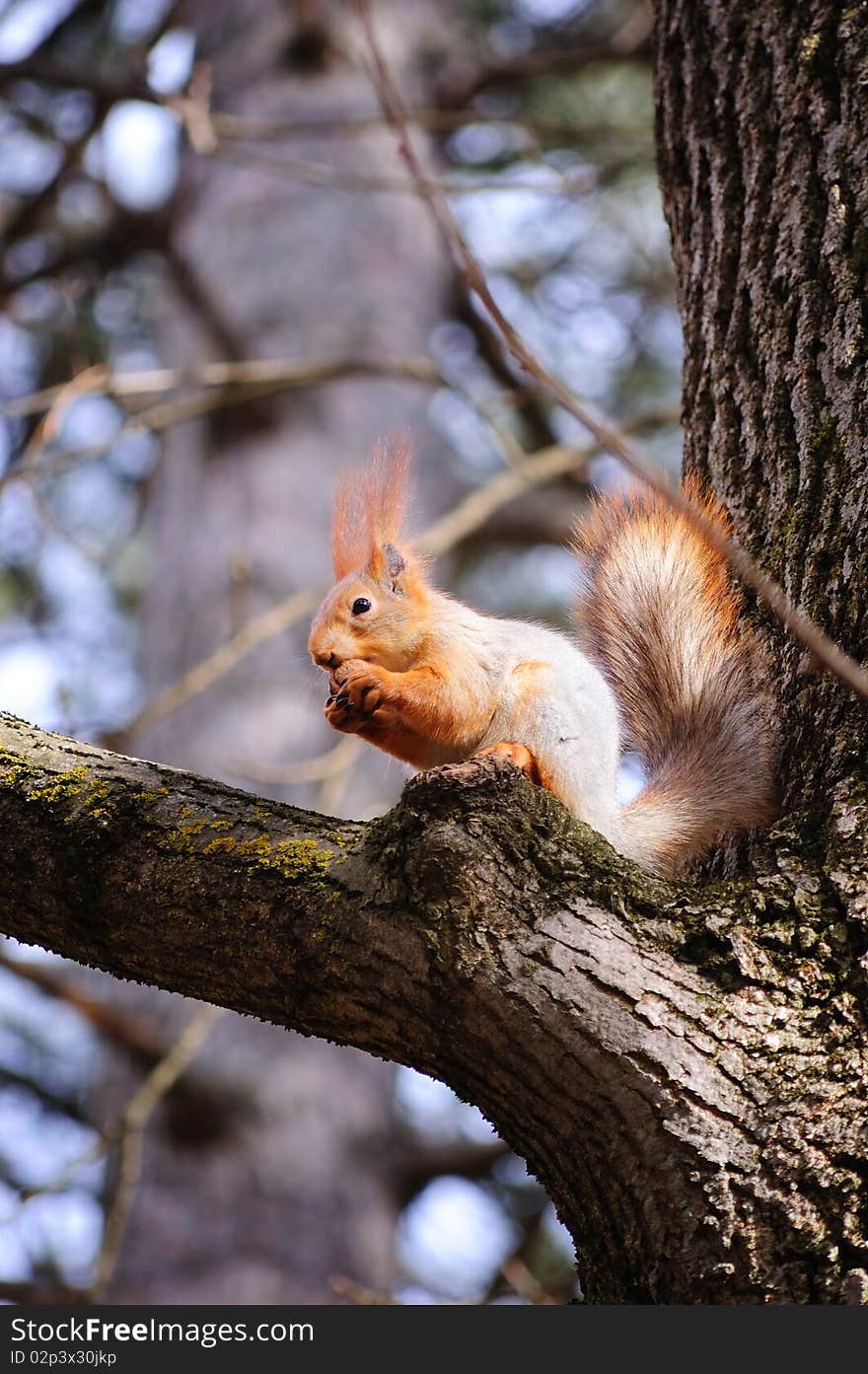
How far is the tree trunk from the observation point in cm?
101

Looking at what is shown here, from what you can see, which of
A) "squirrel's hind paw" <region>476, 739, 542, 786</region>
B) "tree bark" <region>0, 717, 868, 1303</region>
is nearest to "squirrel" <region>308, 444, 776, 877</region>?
Answer: "squirrel's hind paw" <region>476, 739, 542, 786</region>

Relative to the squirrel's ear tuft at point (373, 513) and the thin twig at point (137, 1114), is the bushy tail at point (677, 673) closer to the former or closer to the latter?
the squirrel's ear tuft at point (373, 513)

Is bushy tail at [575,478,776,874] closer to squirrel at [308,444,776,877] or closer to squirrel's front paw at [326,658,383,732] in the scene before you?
squirrel at [308,444,776,877]

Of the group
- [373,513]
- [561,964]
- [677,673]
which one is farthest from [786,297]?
[561,964]

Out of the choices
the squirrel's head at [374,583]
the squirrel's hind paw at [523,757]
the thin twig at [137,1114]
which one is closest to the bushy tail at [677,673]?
the squirrel's hind paw at [523,757]

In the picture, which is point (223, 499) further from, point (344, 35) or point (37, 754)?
point (37, 754)

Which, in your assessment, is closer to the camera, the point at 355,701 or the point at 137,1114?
the point at 355,701

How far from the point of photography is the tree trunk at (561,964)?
3.32 ft

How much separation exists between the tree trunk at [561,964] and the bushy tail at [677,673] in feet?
0.50

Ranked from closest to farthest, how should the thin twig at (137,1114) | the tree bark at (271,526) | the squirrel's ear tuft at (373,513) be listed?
1. the squirrel's ear tuft at (373,513)
2. the thin twig at (137,1114)
3. the tree bark at (271,526)

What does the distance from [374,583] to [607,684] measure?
0.33 metres

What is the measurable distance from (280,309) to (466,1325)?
3.10m

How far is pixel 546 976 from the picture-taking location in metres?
1.03

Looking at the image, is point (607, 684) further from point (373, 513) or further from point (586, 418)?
point (586, 418)
